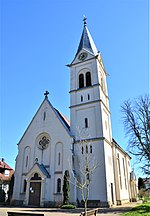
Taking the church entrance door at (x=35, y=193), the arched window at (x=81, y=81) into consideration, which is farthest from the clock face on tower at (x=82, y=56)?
the church entrance door at (x=35, y=193)

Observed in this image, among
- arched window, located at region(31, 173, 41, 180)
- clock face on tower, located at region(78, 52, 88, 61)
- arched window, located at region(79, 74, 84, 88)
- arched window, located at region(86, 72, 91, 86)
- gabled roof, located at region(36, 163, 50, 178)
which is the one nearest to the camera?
gabled roof, located at region(36, 163, 50, 178)

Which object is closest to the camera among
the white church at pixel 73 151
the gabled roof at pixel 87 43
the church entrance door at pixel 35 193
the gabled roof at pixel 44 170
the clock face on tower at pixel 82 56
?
the white church at pixel 73 151

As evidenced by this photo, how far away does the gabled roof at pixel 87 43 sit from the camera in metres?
34.8

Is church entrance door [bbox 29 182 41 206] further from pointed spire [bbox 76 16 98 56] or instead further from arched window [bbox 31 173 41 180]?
pointed spire [bbox 76 16 98 56]

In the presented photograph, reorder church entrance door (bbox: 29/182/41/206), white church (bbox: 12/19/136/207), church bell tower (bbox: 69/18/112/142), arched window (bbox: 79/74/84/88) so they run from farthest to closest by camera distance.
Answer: arched window (bbox: 79/74/84/88) → church bell tower (bbox: 69/18/112/142) → church entrance door (bbox: 29/182/41/206) → white church (bbox: 12/19/136/207)

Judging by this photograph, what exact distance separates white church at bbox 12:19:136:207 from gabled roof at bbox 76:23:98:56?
6.41 ft

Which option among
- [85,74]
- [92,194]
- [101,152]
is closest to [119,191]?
[92,194]

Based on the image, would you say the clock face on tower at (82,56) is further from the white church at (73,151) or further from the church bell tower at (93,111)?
the white church at (73,151)

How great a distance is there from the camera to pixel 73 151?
25.9 meters

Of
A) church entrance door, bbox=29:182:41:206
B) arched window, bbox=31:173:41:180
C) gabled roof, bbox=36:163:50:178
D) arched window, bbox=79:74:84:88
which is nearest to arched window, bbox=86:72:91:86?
arched window, bbox=79:74:84:88

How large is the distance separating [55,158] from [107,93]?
49.4 ft

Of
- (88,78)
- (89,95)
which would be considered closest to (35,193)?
(89,95)

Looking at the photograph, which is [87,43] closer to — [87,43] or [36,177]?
[87,43]

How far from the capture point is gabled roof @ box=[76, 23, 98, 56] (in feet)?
114
